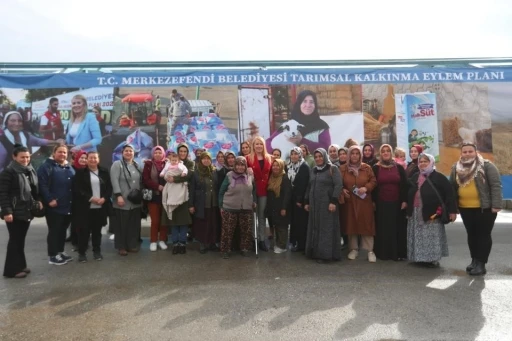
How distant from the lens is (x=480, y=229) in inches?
190

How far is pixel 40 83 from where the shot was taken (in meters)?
8.33

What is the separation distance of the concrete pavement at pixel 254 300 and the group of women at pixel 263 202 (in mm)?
334

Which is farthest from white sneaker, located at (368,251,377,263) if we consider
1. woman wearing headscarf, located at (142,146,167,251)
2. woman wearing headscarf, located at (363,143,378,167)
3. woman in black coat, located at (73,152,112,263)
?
woman in black coat, located at (73,152,112,263)

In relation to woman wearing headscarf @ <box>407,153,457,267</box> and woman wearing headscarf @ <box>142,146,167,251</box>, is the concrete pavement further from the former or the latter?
woman wearing headscarf @ <box>142,146,167,251</box>

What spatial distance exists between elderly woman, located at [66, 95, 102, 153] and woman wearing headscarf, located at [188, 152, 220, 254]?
11.7 ft

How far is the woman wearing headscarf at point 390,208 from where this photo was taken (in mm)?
5441

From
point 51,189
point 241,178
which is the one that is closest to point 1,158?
point 51,189

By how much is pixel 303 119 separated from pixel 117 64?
425 centimetres

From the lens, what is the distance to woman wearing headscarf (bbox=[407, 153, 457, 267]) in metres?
5.02

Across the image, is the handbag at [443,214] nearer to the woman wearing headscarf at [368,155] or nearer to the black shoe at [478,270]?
the black shoe at [478,270]

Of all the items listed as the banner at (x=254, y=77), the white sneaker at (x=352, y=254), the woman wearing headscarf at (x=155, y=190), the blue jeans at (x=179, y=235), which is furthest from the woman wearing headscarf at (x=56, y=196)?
the white sneaker at (x=352, y=254)

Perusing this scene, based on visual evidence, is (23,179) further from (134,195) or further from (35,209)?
(134,195)

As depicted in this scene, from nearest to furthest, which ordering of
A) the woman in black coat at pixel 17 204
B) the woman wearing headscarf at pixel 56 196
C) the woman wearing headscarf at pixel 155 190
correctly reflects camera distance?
the woman in black coat at pixel 17 204 < the woman wearing headscarf at pixel 56 196 < the woman wearing headscarf at pixel 155 190

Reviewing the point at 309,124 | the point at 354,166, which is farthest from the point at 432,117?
the point at 354,166
